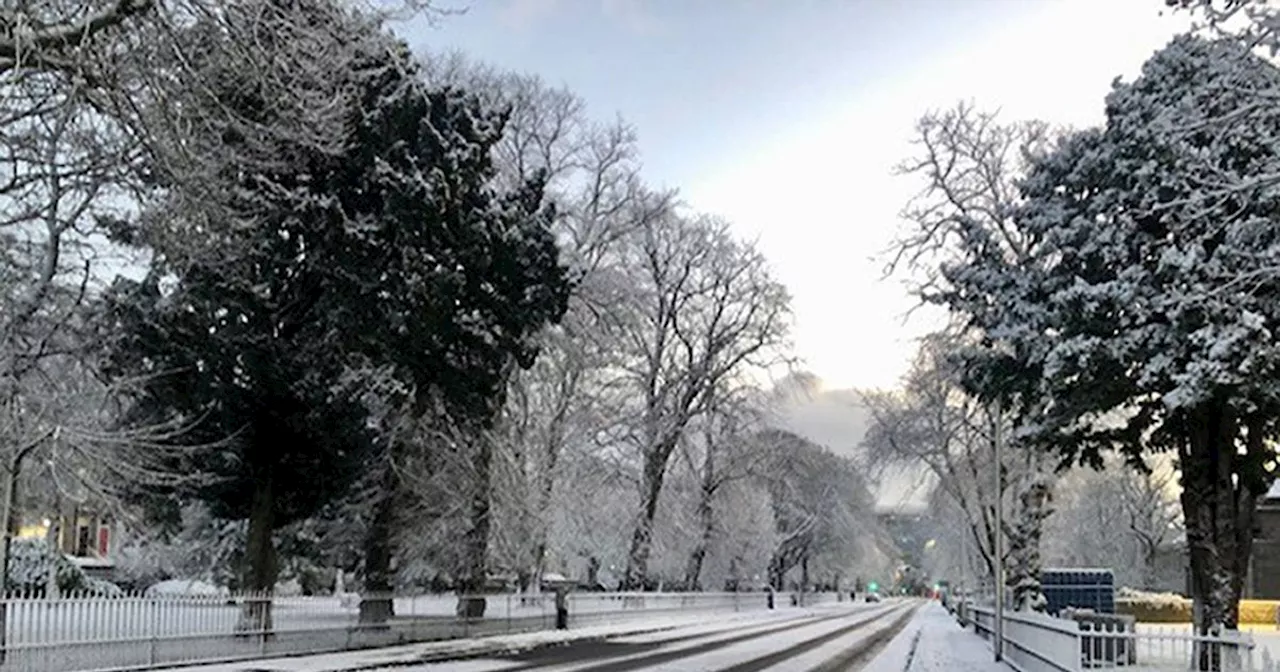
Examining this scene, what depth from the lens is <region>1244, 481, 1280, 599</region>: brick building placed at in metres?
52.6

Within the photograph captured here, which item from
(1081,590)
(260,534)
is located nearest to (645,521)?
(1081,590)

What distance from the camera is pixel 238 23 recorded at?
1123cm

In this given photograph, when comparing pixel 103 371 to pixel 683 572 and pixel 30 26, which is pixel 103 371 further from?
pixel 683 572

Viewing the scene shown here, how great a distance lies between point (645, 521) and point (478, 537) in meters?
16.6

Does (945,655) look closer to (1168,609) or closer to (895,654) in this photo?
(895,654)

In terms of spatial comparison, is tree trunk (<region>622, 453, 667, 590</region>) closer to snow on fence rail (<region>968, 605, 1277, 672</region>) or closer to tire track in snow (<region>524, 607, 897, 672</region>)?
tire track in snow (<region>524, 607, 897, 672</region>)

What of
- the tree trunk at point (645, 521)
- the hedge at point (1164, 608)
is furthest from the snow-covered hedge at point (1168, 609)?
the tree trunk at point (645, 521)

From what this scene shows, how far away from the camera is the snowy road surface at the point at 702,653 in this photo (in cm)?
2123

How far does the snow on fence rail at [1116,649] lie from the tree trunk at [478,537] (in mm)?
12584

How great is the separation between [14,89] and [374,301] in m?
11.5

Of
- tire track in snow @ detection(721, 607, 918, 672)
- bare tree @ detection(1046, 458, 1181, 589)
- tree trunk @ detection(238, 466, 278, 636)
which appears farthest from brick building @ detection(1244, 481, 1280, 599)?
tree trunk @ detection(238, 466, 278, 636)

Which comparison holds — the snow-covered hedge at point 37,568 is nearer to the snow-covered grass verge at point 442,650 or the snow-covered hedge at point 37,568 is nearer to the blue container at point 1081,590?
the snow-covered grass verge at point 442,650

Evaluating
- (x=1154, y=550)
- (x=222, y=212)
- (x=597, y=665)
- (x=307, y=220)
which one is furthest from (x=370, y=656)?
(x=1154, y=550)

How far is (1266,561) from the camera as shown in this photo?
53.3 m
